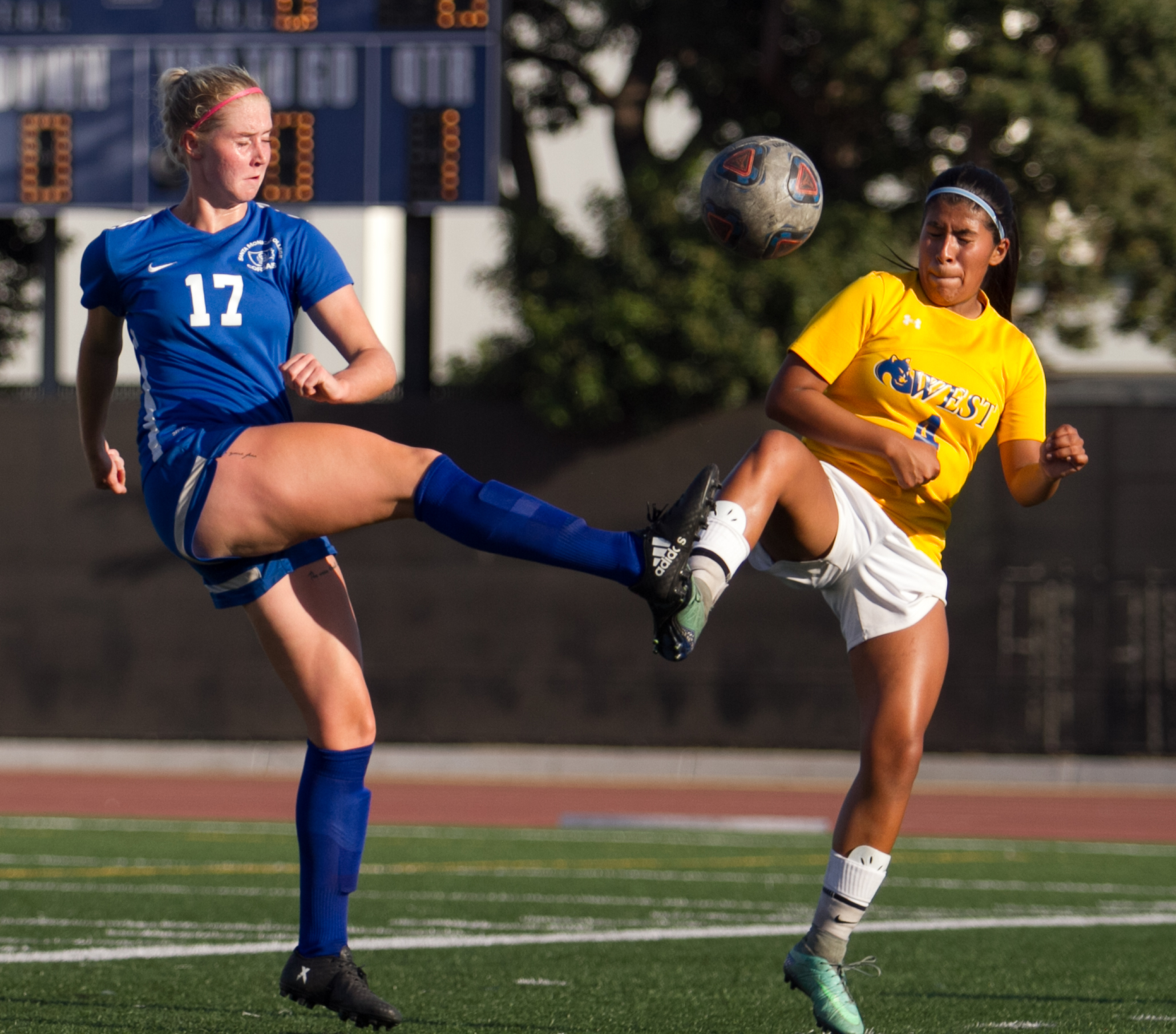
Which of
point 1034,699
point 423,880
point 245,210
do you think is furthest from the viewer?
point 1034,699

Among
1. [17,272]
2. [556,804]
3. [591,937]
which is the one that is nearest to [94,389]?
[591,937]

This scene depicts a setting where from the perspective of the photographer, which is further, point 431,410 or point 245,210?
point 431,410

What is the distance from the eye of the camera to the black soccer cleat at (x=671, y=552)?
416cm

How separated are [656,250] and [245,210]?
1386cm

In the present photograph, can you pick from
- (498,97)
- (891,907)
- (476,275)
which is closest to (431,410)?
(476,275)

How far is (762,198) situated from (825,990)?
7.13 ft

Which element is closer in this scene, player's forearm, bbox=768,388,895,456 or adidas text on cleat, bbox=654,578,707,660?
adidas text on cleat, bbox=654,578,707,660

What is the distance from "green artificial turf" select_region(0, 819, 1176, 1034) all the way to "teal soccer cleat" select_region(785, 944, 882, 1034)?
1.24 feet

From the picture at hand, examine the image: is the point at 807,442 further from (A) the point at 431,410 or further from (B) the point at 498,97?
(A) the point at 431,410

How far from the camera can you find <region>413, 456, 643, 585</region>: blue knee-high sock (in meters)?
4.13

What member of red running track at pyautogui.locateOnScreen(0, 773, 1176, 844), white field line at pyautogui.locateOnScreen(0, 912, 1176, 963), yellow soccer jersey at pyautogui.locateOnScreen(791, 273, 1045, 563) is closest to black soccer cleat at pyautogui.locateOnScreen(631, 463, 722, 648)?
yellow soccer jersey at pyautogui.locateOnScreen(791, 273, 1045, 563)

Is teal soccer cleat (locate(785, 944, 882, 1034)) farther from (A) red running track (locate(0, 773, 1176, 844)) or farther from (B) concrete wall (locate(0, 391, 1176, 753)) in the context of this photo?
(B) concrete wall (locate(0, 391, 1176, 753))

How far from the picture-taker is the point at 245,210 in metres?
4.51

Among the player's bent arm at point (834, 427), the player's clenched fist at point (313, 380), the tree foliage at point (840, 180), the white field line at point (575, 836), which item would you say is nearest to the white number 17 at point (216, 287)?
the player's clenched fist at point (313, 380)
